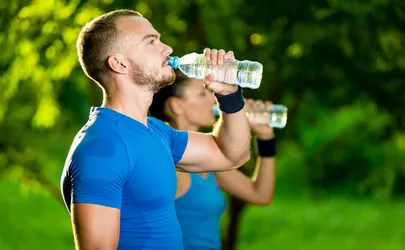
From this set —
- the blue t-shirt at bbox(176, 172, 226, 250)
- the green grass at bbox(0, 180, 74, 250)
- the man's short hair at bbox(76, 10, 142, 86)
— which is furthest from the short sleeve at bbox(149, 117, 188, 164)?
the green grass at bbox(0, 180, 74, 250)

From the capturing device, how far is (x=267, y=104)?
15.5 ft

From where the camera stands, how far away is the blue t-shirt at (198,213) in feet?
14.7

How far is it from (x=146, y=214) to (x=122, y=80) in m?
0.47

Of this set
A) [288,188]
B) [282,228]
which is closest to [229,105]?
[282,228]

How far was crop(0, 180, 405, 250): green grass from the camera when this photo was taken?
1364 centimetres

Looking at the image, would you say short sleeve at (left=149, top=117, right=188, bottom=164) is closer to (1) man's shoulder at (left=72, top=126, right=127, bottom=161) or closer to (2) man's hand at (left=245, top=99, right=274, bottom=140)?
(1) man's shoulder at (left=72, top=126, right=127, bottom=161)

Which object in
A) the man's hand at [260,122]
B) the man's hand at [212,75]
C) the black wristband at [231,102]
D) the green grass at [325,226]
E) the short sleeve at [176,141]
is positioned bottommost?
the green grass at [325,226]

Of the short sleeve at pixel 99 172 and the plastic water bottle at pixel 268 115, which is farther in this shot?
the plastic water bottle at pixel 268 115

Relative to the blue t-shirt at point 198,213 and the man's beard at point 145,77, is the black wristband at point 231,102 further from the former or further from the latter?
the blue t-shirt at point 198,213

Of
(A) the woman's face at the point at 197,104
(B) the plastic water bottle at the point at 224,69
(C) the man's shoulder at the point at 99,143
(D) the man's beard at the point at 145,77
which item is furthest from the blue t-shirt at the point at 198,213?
(C) the man's shoulder at the point at 99,143

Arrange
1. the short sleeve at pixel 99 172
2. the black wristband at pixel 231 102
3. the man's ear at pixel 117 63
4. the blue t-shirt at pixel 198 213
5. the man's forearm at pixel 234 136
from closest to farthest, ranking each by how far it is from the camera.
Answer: the short sleeve at pixel 99 172, the man's ear at pixel 117 63, the black wristband at pixel 231 102, the man's forearm at pixel 234 136, the blue t-shirt at pixel 198 213

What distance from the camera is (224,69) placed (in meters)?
3.48

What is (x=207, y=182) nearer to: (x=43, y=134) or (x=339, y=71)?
(x=339, y=71)

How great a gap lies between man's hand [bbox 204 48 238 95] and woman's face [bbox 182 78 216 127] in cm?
112
